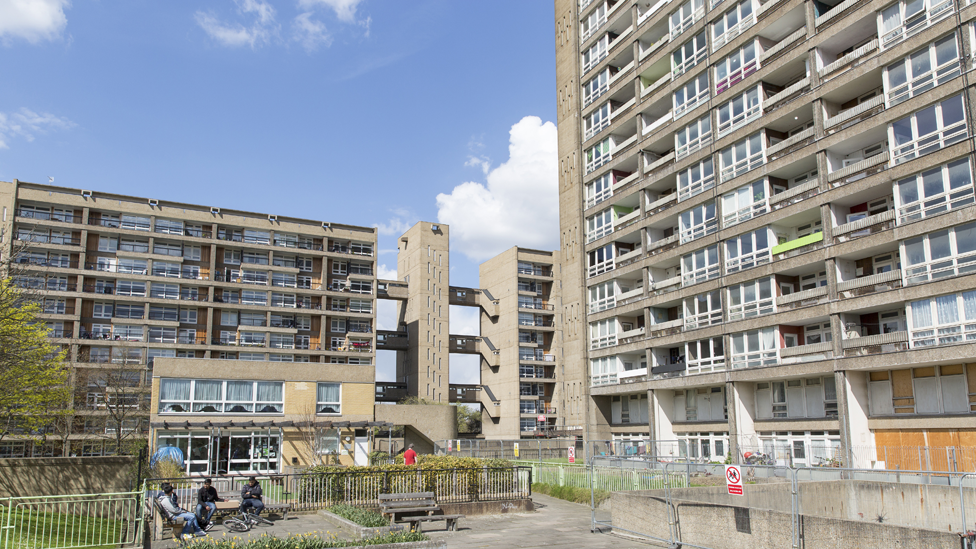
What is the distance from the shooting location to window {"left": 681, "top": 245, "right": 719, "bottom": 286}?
39.5 m

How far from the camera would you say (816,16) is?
34.2 metres

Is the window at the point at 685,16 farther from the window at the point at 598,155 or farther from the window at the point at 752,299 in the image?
the window at the point at 752,299

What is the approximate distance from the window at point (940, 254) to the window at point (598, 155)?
2388 cm

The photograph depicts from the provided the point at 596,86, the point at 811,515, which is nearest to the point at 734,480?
the point at 811,515

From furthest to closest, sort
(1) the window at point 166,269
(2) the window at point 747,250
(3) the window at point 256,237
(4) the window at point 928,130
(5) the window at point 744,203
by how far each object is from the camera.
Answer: (3) the window at point 256,237 < (1) the window at point 166,269 < (5) the window at point 744,203 < (2) the window at point 747,250 < (4) the window at point 928,130

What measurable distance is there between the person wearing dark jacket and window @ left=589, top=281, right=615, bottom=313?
1295 inches

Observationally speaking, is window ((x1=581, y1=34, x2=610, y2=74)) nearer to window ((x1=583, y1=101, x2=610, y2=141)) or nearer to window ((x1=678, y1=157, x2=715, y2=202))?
window ((x1=583, y1=101, x2=610, y2=141))

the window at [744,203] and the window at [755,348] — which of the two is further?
the window at [744,203]

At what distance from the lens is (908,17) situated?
29.9 metres

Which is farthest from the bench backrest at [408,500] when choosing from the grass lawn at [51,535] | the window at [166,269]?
the window at [166,269]

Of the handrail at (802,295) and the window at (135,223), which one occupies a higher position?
the window at (135,223)

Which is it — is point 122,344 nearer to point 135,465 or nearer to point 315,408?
point 315,408

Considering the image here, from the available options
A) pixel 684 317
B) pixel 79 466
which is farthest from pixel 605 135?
pixel 79 466

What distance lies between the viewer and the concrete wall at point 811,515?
12.4m
